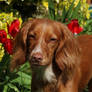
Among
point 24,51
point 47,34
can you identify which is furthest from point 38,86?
point 47,34

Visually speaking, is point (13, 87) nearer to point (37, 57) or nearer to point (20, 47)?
point (20, 47)

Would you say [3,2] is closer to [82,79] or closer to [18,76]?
[18,76]

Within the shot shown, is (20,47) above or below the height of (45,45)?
below

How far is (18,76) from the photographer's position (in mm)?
4977

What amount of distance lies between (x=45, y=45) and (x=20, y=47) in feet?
1.69

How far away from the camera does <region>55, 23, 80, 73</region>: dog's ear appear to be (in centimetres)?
405

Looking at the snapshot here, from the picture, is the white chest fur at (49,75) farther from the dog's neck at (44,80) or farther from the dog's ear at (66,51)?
the dog's ear at (66,51)

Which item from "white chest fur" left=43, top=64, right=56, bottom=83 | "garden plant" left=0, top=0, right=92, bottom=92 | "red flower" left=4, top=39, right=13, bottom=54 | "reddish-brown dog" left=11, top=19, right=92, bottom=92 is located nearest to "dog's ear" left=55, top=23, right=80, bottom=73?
"reddish-brown dog" left=11, top=19, right=92, bottom=92

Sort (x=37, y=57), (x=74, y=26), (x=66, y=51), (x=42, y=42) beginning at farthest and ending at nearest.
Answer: (x=74, y=26)
(x=66, y=51)
(x=42, y=42)
(x=37, y=57)

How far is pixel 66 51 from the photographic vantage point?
162 inches

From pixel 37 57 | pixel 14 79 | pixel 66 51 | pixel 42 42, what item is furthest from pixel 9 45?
pixel 37 57

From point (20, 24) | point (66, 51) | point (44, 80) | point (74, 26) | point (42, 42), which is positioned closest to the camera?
point (42, 42)

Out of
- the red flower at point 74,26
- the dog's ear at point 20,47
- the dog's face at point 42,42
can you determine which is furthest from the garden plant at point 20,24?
the dog's face at point 42,42

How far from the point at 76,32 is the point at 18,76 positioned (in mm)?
1058
